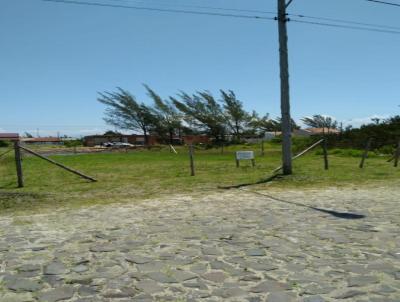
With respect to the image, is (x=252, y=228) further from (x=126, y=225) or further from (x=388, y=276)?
(x=388, y=276)

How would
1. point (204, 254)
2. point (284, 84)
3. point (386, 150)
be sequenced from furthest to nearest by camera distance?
point (386, 150)
point (284, 84)
point (204, 254)

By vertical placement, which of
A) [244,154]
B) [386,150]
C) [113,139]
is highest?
[113,139]

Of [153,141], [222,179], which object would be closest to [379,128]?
[222,179]

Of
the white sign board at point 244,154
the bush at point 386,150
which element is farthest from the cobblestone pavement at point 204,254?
the bush at point 386,150

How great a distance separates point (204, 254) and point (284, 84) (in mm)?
9900

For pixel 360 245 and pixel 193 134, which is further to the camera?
pixel 193 134

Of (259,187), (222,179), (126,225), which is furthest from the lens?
(222,179)

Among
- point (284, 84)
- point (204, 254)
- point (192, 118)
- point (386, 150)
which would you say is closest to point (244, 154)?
point (284, 84)

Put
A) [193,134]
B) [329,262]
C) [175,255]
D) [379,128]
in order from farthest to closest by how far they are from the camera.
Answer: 1. [193,134]
2. [379,128]
3. [175,255]
4. [329,262]

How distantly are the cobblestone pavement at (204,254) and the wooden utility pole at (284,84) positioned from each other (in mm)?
5726

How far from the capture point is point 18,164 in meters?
12.7

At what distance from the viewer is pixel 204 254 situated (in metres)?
5.33

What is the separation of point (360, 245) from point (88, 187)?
28.0ft

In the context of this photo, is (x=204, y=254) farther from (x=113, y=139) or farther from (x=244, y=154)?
(x=113, y=139)
